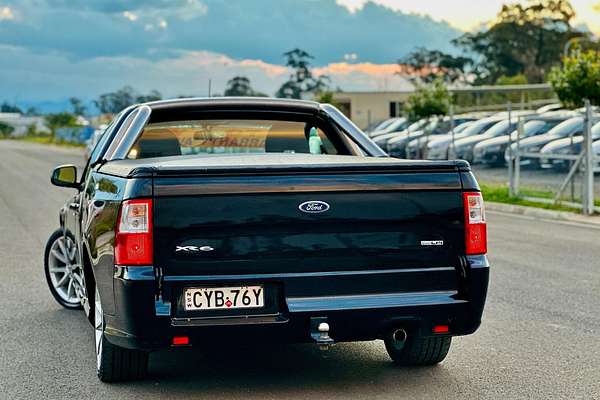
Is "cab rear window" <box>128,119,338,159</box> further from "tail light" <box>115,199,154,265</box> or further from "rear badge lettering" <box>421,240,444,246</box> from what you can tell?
"tail light" <box>115,199,154,265</box>

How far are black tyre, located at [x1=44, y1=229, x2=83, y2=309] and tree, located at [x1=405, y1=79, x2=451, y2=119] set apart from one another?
27.7 meters

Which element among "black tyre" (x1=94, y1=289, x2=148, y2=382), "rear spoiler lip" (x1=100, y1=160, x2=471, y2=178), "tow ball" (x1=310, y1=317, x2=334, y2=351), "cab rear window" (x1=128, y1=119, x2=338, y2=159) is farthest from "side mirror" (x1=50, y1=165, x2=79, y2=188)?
"tow ball" (x1=310, y1=317, x2=334, y2=351)

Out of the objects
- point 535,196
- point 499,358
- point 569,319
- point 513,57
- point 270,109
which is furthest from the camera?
point 513,57

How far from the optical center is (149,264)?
5293mm

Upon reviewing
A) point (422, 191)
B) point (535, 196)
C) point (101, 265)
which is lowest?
point (535, 196)

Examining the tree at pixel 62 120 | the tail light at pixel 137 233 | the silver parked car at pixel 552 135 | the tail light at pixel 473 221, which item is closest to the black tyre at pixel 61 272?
the tail light at pixel 137 233

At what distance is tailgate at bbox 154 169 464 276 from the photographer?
17.5 ft

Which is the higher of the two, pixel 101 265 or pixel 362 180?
pixel 362 180

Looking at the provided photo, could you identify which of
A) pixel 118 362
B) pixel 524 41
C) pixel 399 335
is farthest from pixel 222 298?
pixel 524 41

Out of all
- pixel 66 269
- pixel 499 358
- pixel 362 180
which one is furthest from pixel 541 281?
pixel 362 180

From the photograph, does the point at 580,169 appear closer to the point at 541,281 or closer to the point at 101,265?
the point at 541,281

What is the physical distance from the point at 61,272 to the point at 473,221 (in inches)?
174

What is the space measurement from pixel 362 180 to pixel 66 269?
408cm

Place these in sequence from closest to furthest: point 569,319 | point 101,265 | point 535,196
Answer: point 101,265, point 569,319, point 535,196
